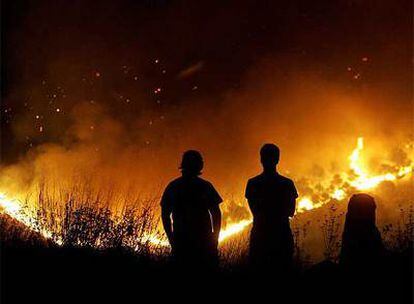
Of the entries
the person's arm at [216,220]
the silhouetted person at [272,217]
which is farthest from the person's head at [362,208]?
the person's arm at [216,220]

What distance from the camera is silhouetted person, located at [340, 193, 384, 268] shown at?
627 cm

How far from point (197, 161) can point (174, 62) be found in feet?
48.3

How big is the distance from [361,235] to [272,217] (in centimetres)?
131

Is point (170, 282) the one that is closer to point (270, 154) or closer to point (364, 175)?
point (270, 154)

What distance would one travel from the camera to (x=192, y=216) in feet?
18.4

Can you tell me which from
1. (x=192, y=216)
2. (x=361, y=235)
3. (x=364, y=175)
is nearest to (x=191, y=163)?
(x=192, y=216)

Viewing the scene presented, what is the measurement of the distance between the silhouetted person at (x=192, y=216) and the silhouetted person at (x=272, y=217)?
1.60 ft

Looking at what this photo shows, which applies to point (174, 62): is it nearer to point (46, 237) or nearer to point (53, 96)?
point (53, 96)

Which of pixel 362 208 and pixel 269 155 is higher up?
pixel 269 155

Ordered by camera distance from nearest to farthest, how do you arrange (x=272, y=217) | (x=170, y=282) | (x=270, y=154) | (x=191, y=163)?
1. (x=191, y=163)
2. (x=270, y=154)
3. (x=272, y=217)
4. (x=170, y=282)

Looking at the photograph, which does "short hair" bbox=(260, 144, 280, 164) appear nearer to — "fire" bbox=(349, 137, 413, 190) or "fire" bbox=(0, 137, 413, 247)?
"fire" bbox=(0, 137, 413, 247)

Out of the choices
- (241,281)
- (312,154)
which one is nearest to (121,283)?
(241,281)

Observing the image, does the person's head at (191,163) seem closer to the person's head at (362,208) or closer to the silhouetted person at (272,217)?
the silhouetted person at (272,217)

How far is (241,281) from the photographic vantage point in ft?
21.7
